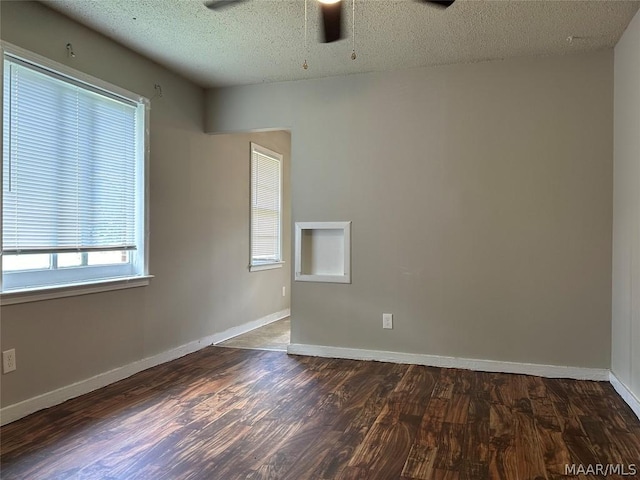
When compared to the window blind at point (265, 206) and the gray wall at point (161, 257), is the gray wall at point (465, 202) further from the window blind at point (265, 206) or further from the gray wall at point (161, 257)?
the window blind at point (265, 206)

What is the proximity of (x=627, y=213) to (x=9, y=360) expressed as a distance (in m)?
3.78

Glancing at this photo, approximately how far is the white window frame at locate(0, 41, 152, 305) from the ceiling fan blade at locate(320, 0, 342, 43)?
1.67 metres

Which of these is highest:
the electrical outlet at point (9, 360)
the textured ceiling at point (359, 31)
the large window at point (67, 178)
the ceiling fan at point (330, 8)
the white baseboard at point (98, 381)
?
the textured ceiling at point (359, 31)

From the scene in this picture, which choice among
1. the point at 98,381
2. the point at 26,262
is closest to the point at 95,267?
the point at 26,262

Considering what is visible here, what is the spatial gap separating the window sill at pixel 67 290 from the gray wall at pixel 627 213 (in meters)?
3.33

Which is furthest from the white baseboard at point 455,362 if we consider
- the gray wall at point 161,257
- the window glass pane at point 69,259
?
the window glass pane at point 69,259

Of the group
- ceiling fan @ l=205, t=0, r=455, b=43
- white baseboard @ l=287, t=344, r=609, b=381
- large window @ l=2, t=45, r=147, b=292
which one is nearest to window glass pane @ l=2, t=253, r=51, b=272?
large window @ l=2, t=45, r=147, b=292

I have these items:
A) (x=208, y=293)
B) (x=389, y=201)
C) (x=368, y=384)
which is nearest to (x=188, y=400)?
(x=368, y=384)

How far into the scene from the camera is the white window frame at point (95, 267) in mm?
2676

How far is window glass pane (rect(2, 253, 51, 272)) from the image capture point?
2.70 meters

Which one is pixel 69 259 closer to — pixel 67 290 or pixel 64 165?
pixel 67 290

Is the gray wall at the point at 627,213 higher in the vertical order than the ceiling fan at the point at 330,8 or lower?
lower

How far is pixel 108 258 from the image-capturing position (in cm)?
343

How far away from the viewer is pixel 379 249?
13.0 ft
